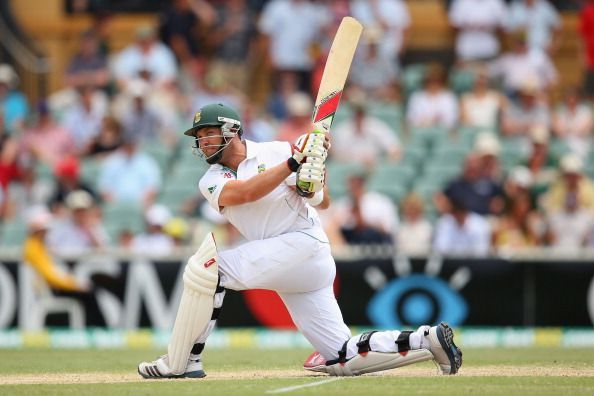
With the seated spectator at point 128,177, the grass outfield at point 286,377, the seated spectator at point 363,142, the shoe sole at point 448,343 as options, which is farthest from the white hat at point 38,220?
the shoe sole at point 448,343

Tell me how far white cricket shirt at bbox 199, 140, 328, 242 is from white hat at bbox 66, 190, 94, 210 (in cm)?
599

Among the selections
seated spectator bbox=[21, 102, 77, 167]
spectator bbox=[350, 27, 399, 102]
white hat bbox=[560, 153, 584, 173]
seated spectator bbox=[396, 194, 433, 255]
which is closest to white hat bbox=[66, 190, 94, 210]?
seated spectator bbox=[21, 102, 77, 167]

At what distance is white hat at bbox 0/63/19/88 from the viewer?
51.9ft

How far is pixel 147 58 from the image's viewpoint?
615 inches

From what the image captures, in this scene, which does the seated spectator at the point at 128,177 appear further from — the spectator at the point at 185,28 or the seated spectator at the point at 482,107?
the seated spectator at the point at 482,107

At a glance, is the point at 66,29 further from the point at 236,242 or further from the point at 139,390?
the point at 139,390

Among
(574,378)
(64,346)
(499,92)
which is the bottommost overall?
(64,346)

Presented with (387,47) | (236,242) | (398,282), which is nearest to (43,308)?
(236,242)

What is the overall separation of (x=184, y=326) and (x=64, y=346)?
184 inches

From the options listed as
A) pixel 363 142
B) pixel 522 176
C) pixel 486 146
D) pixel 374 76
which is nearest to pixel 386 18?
pixel 374 76

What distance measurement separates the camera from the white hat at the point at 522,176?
12.9 m

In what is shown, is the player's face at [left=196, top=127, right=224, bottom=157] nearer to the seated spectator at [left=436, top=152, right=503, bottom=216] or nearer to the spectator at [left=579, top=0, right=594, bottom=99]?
the seated spectator at [left=436, top=152, right=503, bottom=216]

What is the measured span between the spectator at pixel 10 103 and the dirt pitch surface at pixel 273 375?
321 inches

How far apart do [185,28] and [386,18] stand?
2.67 meters
